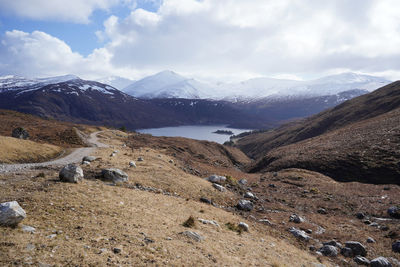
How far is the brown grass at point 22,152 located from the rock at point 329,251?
97.7 feet

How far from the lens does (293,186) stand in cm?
3659

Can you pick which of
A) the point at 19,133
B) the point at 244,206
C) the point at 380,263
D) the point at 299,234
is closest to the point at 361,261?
the point at 380,263

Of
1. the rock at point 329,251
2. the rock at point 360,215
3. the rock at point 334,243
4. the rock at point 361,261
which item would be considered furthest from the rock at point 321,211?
the rock at point 361,261

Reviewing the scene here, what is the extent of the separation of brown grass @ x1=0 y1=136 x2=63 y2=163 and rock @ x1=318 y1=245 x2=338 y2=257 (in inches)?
1172

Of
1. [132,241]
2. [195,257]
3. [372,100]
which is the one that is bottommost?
[195,257]

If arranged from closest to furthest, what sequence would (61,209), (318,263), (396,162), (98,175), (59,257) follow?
1. (59,257)
2. (61,209)
3. (318,263)
4. (98,175)
5. (396,162)

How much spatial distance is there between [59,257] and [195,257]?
501cm

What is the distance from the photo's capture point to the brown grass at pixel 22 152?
26.6 metres

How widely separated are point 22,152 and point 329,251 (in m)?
32.1

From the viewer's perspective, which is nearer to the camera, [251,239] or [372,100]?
[251,239]

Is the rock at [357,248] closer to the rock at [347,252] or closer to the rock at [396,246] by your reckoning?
the rock at [347,252]

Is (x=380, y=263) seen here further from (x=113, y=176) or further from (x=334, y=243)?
(x=113, y=176)

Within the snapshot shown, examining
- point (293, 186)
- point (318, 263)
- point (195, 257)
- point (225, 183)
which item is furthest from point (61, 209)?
point (293, 186)

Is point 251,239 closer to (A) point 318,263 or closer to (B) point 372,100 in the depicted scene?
(A) point 318,263
